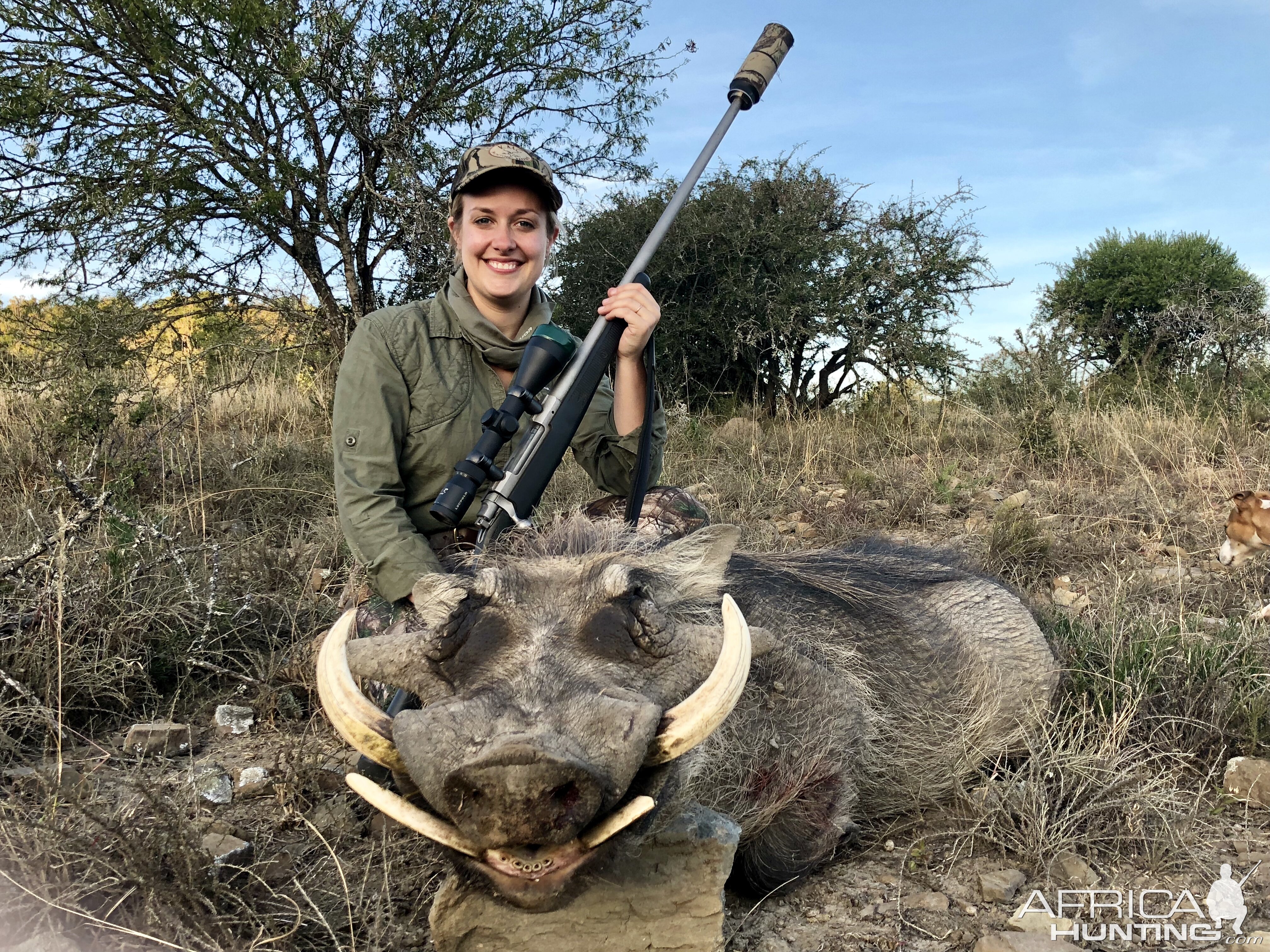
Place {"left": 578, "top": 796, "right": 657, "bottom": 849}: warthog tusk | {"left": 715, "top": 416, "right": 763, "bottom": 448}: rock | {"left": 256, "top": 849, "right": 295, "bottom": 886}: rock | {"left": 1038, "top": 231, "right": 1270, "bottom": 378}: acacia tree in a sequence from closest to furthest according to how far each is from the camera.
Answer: {"left": 578, "top": 796, "right": 657, "bottom": 849}: warthog tusk, {"left": 256, "top": 849, "right": 295, "bottom": 886}: rock, {"left": 715, "top": 416, "right": 763, "bottom": 448}: rock, {"left": 1038, "top": 231, "right": 1270, "bottom": 378}: acacia tree

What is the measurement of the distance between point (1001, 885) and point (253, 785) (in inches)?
75.1

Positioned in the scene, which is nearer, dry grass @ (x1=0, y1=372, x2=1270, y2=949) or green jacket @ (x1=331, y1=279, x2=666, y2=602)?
dry grass @ (x1=0, y1=372, x2=1270, y2=949)

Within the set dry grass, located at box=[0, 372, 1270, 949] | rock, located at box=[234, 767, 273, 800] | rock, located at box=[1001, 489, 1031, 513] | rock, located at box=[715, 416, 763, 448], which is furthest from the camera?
rock, located at box=[715, 416, 763, 448]

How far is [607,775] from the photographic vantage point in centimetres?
142

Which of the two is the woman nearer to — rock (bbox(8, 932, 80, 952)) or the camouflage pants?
the camouflage pants

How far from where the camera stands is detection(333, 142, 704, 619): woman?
9.59ft

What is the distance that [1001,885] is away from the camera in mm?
2193

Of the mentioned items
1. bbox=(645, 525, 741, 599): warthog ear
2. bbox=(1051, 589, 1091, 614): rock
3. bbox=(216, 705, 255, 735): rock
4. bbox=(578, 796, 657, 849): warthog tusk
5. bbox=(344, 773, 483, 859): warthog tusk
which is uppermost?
bbox=(645, 525, 741, 599): warthog ear

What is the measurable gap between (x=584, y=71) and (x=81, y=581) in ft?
21.9

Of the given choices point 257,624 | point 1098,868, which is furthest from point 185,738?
point 1098,868

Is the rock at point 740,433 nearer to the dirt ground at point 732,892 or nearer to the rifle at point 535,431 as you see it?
the rifle at point 535,431

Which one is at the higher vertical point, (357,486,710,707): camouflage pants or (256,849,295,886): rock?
(357,486,710,707): camouflage pants

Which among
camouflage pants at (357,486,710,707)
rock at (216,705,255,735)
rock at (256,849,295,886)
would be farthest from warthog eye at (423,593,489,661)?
rock at (216,705,255,735)

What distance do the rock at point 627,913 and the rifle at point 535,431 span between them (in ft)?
2.89
